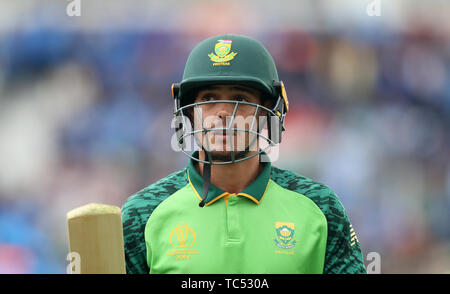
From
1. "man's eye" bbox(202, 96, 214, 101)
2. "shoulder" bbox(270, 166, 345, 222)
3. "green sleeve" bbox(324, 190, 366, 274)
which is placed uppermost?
"man's eye" bbox(202, 96, 214, 101)

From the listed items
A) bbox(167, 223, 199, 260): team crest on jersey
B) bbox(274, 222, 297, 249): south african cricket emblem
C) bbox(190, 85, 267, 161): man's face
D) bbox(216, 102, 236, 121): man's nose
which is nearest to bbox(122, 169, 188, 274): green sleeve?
bbox(167, 223, 199, 260): team crest on jersey

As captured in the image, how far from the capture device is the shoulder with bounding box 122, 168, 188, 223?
7.48ft

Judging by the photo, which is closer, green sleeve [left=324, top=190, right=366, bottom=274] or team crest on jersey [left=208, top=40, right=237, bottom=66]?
green sleeve [left=324, top=190, right=366, bottom=274]

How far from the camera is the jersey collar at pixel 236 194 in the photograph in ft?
7.38

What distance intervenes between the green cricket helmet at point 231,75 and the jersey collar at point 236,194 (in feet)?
0.34

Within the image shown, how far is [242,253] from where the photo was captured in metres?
2.11

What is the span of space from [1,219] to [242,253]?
128 inches

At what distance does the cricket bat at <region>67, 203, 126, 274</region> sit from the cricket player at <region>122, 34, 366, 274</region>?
568 mm

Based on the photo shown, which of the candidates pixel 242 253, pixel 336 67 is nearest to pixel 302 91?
pixel 336 67

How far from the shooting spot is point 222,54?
94.7 inches

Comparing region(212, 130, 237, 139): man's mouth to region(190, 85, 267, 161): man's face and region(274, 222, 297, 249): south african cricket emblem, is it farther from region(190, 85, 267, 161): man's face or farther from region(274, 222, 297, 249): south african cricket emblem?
region(274, 222, 297, 249): south african cricket emblem

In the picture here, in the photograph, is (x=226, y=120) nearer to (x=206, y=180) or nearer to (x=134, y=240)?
(x=206, y=180)

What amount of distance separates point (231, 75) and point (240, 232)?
621mm
